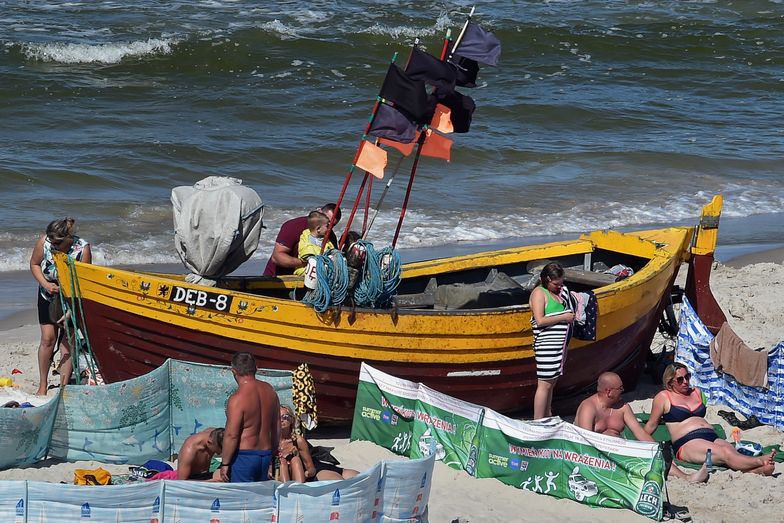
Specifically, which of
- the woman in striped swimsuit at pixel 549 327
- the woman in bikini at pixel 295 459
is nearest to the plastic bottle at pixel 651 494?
the woman in striped swimsuit at pixel 549 327

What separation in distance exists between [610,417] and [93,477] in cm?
359

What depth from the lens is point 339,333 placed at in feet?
26.6

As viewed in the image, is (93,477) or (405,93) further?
(405,93)

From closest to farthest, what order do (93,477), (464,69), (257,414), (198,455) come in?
(257,414), (93,477), (198,455), (464,69)

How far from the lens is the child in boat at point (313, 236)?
8.93m

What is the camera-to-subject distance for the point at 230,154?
63.4ft

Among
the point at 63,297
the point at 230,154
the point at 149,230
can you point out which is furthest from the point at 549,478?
the point at 230,154

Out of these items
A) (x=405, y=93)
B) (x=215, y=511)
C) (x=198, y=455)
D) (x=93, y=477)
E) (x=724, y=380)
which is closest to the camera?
(x=215, y=511)

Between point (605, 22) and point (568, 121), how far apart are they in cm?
961

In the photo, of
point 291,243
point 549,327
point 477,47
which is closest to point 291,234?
point 291,243

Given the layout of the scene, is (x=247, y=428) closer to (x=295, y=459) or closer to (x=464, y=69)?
(x=295, y=459)

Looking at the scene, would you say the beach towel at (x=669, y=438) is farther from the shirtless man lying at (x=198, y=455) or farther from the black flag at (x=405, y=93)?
the shirtless man lying at (x=198, y=455)

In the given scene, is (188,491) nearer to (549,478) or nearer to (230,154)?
(549,478)

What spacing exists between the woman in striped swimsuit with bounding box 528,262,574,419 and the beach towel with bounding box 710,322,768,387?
1565 mm
